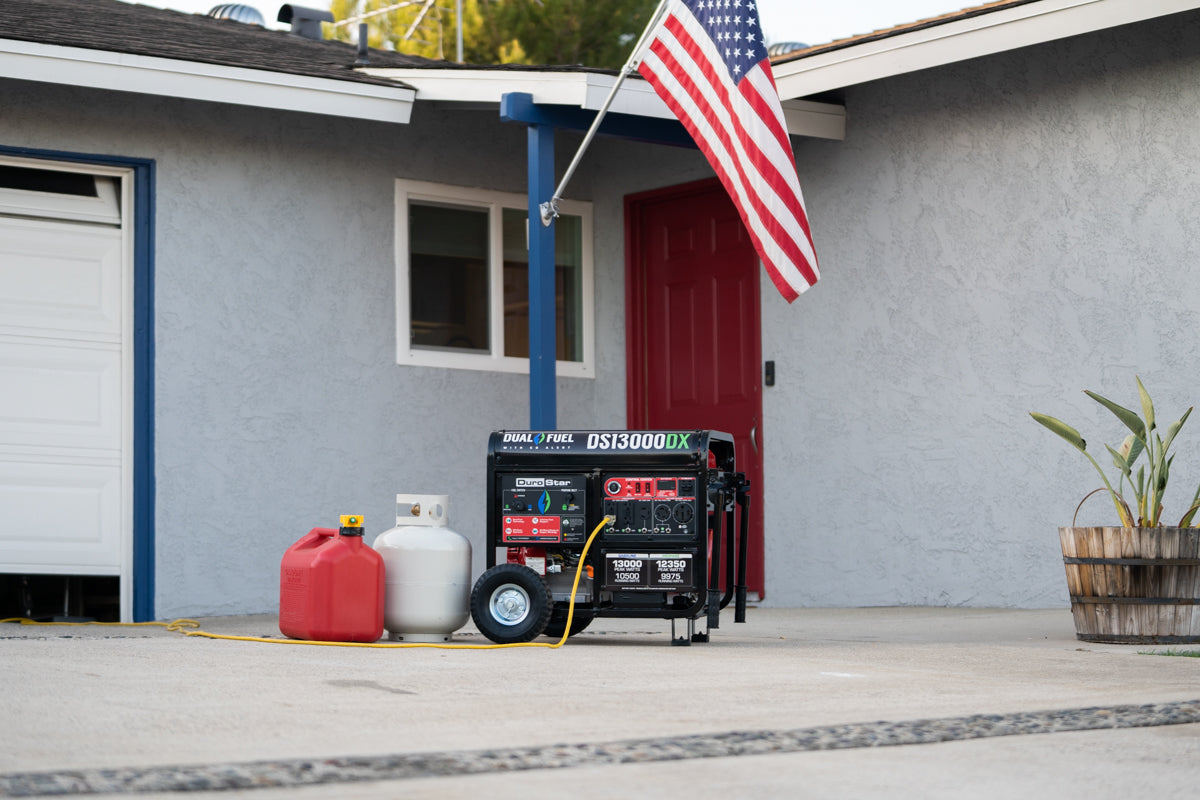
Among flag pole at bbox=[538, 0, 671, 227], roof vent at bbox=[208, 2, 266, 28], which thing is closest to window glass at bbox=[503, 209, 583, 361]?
flag pole at bbox=[538, 0, 671, 227]

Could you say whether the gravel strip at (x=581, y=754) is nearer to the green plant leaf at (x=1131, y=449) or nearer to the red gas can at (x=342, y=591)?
the green plant leaf at (x=1131, y=449)

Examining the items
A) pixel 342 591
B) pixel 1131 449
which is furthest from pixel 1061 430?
pixel 342 591

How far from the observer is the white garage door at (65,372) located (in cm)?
875

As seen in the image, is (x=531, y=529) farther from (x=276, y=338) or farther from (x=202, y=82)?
(x=202, y=82)

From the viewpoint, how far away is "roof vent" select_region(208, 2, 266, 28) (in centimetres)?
→ 1482

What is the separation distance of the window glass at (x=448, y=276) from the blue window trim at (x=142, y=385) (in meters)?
1.80

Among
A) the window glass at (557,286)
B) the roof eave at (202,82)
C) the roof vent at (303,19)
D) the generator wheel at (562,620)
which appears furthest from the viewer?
the roof vent at (303,19)

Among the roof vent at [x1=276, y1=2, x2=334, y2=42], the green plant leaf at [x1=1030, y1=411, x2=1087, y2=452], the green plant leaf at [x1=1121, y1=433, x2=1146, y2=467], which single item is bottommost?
the green plant leaf at [x1=1121, y1=433, x2=1146, y2=467]

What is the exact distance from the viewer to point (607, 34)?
24328 millimetres

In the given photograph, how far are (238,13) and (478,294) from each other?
5.76 metres

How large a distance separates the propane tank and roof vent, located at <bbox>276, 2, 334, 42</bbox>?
736cm

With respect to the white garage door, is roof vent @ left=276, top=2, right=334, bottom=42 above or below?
above

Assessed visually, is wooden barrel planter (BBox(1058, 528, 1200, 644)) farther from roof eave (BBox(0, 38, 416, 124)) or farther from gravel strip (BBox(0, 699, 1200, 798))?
roof eave (BBox(0, 38, 416, 124))

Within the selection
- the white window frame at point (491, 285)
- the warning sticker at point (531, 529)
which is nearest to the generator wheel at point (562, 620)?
the warning sticker at point (531, 529)
